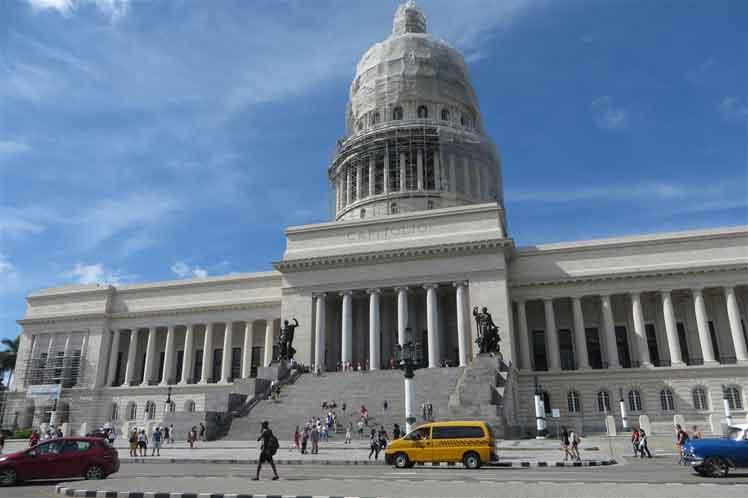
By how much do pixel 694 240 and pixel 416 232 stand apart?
24.8 m

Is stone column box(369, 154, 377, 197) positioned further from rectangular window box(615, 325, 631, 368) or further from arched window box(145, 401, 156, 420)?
arched window box(145, 401, 156, 420)

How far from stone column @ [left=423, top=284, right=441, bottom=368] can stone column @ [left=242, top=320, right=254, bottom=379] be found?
19.8m

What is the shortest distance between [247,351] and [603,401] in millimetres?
34664

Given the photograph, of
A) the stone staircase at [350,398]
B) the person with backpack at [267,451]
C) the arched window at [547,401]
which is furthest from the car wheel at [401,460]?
the arched window at [547,401]

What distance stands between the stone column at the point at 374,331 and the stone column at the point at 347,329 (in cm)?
202

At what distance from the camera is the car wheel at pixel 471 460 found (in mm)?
21266

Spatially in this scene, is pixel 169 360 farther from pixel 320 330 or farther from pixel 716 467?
pixel 716 467

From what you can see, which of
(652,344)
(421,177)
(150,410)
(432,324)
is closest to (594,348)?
(652,344)

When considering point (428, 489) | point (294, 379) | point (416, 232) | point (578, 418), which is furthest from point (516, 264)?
point (428, 489)

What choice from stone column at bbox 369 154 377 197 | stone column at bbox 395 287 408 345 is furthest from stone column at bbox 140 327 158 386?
stone column at bbox 369 154 377 197

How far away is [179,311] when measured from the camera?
210 ft

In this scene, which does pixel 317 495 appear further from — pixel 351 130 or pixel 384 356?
pixel 351 130

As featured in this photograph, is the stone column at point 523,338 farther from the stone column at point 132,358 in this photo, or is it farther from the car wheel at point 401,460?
the stone column at point 132,358

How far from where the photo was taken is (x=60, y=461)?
17.5 metres
